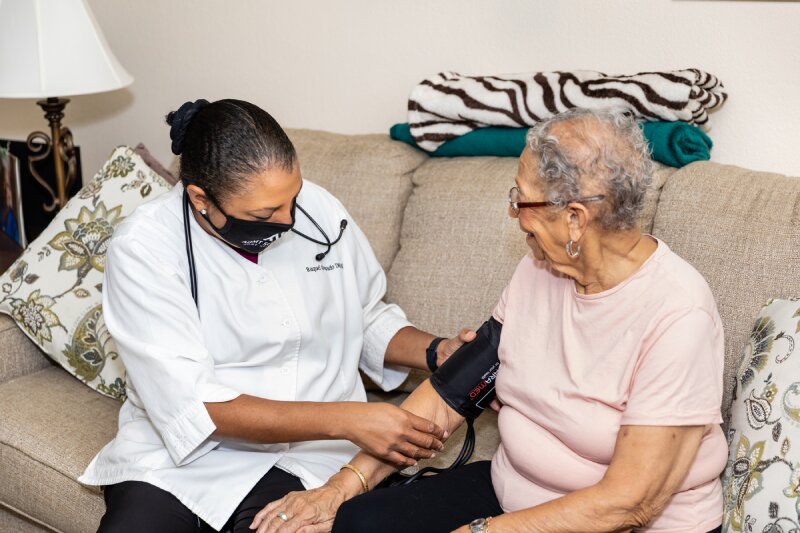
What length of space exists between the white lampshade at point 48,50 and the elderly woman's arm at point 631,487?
204 cm

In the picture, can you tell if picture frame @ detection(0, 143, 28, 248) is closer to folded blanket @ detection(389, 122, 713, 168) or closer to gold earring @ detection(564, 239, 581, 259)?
folded blanket @ detection(389, 122, 713, 168)

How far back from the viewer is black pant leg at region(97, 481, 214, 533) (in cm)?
172

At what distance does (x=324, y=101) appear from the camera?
2.86m

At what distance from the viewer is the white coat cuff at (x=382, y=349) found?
6.85 ft

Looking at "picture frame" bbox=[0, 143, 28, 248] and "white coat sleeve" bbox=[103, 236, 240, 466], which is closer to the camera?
"white coat sleeve" bbox=[103, 236, 240, 466]

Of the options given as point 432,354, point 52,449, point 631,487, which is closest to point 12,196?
point 52,449

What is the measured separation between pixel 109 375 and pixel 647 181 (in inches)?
57.5

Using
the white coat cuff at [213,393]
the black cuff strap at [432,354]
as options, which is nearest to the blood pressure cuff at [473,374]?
the black cuff strap at [432,354]

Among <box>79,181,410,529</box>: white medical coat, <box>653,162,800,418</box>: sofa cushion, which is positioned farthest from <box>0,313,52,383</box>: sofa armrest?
<box>653,162,800,418</box>: sofa cushion

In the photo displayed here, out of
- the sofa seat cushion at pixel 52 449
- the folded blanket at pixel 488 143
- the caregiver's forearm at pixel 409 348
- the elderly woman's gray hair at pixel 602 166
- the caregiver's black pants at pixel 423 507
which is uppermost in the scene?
the elderly woman's gray hair at pixel 602 166

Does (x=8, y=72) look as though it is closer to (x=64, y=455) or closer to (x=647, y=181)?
(x=64, y=455)

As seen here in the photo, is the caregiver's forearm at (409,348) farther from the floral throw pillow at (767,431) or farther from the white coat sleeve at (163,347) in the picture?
the floral throw pillow at (767,431)

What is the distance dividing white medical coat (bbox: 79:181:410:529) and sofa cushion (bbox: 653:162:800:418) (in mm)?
695

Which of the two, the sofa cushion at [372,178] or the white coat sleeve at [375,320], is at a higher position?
the sofa cushion at [372,178]
